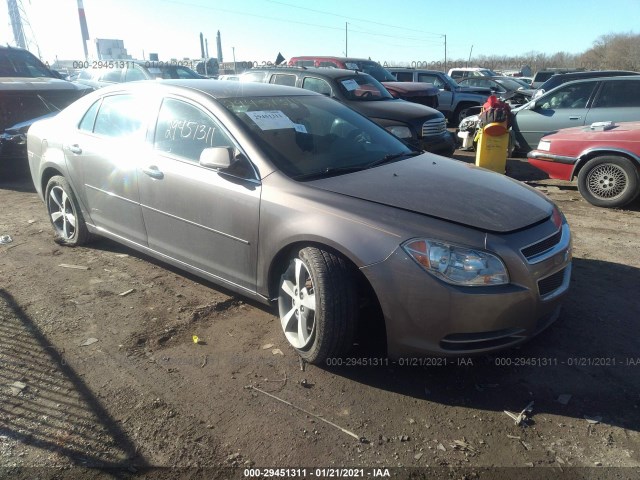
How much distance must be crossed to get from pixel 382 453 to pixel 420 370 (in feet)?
2.45

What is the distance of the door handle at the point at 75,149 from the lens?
14.7 ft

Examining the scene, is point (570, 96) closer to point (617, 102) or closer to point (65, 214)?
point (617, 102)

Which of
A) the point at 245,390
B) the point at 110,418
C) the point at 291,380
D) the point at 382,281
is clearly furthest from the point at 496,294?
the point at 110,418

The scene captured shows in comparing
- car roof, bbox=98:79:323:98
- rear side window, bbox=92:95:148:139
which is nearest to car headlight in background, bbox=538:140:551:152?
car roof, bbox=98:79:323:98

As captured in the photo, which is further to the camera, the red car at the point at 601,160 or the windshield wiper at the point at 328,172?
the red car at the point at 601,160

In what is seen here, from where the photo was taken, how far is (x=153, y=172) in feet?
12.2

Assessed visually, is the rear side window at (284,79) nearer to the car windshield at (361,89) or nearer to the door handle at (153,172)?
the car windshield at (361,89)

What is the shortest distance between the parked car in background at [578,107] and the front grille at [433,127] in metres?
1.86

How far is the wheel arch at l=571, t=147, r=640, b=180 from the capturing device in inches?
239

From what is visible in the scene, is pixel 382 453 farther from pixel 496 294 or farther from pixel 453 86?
pixel 453 86

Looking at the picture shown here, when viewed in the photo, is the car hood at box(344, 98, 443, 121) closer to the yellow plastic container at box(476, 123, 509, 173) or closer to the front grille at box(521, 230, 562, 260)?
the yellow plastic container at box(476, 123, 509, 173)

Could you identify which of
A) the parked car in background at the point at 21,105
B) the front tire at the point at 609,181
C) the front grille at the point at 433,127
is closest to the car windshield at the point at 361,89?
the front grille at the point at 433,127

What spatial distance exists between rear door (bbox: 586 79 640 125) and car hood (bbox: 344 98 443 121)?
103 inches

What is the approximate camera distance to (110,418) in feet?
8.57
